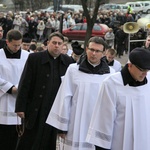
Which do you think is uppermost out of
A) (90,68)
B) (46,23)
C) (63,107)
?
(90,68)

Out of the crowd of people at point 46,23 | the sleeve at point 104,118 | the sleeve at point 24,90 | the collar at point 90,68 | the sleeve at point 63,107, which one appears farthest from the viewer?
the crowd of people at point 46,23

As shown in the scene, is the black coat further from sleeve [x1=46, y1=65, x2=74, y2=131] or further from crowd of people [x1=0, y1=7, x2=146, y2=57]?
crowd of people [x1=0, y1=7, x2=146, y2=57]

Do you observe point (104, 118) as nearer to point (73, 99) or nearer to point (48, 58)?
point (73, 99)

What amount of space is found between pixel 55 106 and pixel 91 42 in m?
0.87

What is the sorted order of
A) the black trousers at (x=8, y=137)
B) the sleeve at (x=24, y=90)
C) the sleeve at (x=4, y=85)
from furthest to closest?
the black trousers at (x=8, y=137), the sleeve at (x=4, y=85), the sleeve at (x=24, y=90)

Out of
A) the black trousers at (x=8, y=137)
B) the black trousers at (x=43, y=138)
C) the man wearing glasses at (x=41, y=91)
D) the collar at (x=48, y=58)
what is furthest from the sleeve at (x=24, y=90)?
the black trousers at (x=8, y=137)

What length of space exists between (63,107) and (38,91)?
30.3 inches

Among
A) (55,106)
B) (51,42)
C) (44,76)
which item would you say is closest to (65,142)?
(55,106)

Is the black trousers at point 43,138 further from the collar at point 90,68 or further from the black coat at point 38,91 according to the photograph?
the collar at point 90,68

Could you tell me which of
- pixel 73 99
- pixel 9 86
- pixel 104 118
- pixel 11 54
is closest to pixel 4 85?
pixel 9 86

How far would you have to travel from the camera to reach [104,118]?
13.6 ft

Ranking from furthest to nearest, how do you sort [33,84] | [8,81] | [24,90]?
1. [8,81]
2. [33,84]
3. [24,90]

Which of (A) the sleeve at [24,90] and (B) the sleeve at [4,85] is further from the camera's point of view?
(B) the sleeve at [4,85]

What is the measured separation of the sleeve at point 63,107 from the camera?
5.29m
